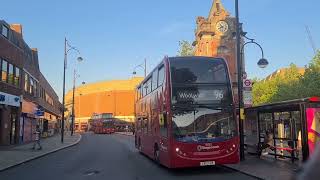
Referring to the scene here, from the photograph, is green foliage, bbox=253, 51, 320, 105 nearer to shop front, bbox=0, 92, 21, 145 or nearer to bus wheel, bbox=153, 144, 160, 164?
shop front, bbox=0, 92, 21, 145

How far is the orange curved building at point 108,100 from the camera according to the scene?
439 ft

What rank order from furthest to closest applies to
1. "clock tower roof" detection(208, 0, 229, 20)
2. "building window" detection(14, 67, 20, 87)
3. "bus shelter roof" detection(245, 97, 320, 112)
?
"clock tower roof" detection(208, 0, 229, 20), "building window" detection(14, 67, 20, 87), "bus shelter roof" detection(245, 97, 320, 112)

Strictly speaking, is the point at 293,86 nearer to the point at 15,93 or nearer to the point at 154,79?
the point at 15,93

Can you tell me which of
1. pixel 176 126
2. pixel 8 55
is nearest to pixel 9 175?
pixel 176 126

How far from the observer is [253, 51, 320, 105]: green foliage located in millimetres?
54625

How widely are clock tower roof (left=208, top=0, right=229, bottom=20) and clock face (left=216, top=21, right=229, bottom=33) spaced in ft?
9.10

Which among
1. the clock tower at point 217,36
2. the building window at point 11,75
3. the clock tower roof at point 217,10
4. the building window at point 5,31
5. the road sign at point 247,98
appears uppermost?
the clock tower roof at point 217,10

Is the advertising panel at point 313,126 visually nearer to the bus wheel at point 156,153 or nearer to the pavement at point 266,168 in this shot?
the pavement at point 266,168

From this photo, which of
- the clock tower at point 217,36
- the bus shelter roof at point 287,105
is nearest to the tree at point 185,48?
the clock tower at point 217,36

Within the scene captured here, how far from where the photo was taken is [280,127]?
1866 cm

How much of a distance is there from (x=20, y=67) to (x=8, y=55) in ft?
14.4

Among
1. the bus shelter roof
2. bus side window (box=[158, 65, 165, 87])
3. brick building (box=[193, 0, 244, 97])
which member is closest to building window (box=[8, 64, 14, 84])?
bus side window (box=[158, 65, 165, 87])

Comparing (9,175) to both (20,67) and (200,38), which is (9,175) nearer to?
(20,67)

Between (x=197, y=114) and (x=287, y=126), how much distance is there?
4.04 m
